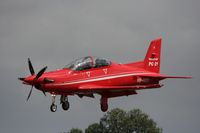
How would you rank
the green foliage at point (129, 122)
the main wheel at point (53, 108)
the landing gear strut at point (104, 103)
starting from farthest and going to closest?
the green foliage at point (129, 122)
the landing gear strut at point (104, 103)
the main wheel at point (53, 108)

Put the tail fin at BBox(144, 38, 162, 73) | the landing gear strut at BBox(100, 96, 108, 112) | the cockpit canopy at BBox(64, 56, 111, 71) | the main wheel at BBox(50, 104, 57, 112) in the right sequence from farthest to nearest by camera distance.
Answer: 1. the tail fin at BBox(144, 38, 162, 73)
2. the landing gear strut at BBox(100, 96, 108, 112)
3. the cockpit canopy at BBox(64, 56, 111, 71)
4. the main wheel at BBox(50, 104, 57, 112)

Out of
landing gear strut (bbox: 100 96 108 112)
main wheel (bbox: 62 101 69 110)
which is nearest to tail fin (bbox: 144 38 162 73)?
landing gear strut (bbox: 100 96 108 112)

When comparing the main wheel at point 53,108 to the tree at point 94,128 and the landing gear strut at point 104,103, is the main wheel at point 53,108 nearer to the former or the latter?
the landing gear strut at point 104,103

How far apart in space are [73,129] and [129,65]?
111 m

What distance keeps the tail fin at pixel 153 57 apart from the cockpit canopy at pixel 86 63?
630 cm

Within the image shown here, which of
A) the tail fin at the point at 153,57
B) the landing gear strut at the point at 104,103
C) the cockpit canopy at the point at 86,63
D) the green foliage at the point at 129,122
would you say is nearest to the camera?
the cockpit canopy at the point at 86,63

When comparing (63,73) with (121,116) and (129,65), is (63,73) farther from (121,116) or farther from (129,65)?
(121,116)

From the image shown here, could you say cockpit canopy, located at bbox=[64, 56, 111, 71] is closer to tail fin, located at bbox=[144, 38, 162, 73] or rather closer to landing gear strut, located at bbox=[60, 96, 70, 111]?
landing gear strut, located at bbox=[60, 96, 70, 111]

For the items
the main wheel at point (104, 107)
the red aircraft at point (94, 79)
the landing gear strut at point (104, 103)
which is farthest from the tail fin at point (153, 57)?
the main wheel at point (104, 107)

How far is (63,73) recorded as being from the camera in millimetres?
78438

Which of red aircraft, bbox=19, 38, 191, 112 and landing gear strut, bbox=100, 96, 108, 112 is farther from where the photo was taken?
landing gear strut, bbox=100, 96, 108, 112

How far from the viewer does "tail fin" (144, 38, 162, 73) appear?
85.6m

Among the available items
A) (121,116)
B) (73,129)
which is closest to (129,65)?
(121,116)

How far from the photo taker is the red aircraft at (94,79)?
255 ft
